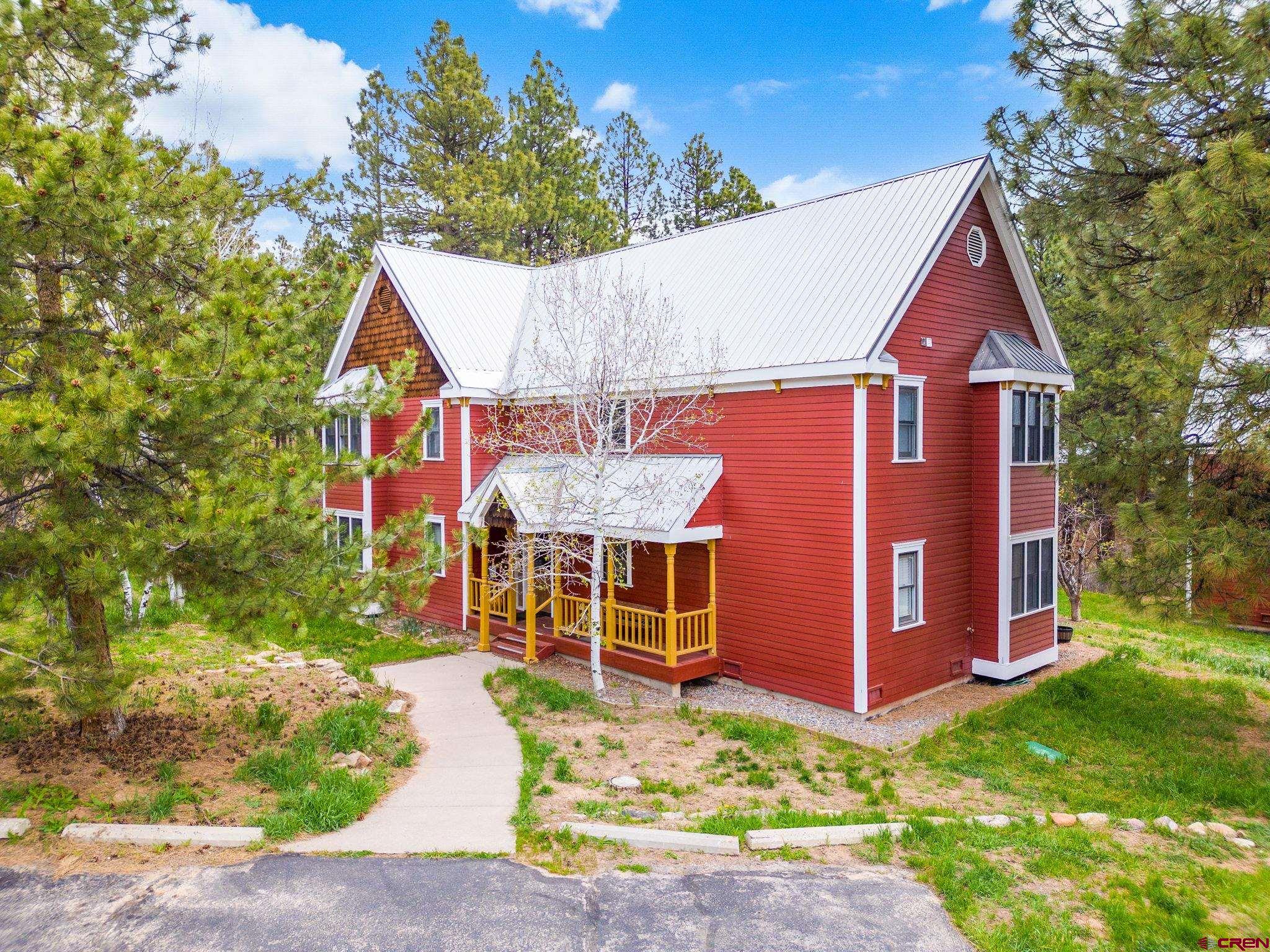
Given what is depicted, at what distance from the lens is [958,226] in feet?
46.8

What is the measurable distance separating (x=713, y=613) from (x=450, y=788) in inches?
245

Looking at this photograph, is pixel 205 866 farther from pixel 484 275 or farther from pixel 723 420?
pixel 484 275

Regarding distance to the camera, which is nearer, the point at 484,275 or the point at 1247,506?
the point at 1247,506

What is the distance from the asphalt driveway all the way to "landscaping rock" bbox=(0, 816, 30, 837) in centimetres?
61

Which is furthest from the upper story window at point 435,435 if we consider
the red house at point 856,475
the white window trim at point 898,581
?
the white window trim at point 898,581

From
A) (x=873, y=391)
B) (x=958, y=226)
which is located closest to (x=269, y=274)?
(x=873, y=391)

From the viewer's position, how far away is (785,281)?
15.0 m

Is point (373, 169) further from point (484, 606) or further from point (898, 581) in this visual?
point (898, 581)

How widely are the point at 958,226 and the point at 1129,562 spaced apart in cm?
657

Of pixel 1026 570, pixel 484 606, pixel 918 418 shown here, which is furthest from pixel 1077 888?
pixel 484 606

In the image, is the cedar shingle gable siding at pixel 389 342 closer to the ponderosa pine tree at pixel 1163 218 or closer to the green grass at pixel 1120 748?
the ponderosa pine tree at pixel 1163 218

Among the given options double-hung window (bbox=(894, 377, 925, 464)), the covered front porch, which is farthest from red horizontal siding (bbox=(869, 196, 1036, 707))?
the covered front porch

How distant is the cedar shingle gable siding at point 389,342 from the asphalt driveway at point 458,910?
12.6 meters

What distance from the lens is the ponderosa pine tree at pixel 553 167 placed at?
33562mm
